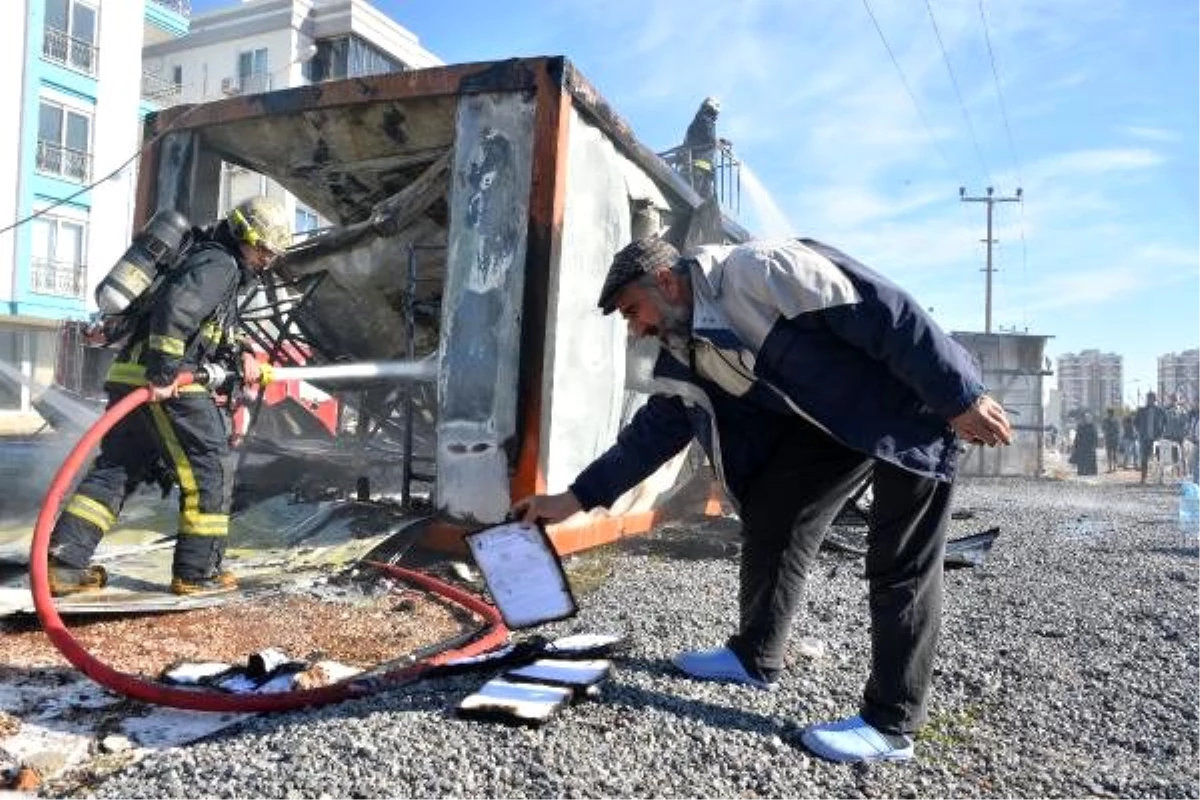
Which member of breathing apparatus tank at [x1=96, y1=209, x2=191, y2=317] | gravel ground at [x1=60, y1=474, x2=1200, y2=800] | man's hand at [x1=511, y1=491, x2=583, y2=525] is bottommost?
gravel ground at [x1=60, y1=474, x2=1200, y2=800]

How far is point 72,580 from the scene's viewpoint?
4105mm

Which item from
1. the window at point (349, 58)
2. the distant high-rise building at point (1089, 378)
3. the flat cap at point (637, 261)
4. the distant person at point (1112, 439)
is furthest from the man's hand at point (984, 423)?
the distant high-rise building at point (1089, 378)

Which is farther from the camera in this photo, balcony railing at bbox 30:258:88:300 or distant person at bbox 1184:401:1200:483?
balcony railing at bbox 30:258:88:300

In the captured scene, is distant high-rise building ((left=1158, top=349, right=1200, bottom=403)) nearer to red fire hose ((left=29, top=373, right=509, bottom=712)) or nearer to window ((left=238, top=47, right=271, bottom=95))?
window ((left=238, top=47, right=271, bottom=95))

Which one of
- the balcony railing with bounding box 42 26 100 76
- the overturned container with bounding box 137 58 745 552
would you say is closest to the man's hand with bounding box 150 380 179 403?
the overturned container with bounding box 137 58 745 552

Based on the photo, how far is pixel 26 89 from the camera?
1024 inches

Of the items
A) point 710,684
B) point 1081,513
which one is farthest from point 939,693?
point 1081,513

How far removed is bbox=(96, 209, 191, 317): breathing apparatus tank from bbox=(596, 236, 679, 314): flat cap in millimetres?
2855

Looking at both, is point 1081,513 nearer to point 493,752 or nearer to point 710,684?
point 710,684

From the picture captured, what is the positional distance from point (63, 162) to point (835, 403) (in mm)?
30156

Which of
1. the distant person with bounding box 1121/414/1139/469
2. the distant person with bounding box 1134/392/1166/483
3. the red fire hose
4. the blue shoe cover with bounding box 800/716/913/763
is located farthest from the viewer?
the distant person with bounding box 1121/414/1139/469

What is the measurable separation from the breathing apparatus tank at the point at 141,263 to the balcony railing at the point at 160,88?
33173 mm

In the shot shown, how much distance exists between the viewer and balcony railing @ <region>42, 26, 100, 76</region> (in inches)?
1051

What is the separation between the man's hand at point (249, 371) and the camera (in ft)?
15.2
